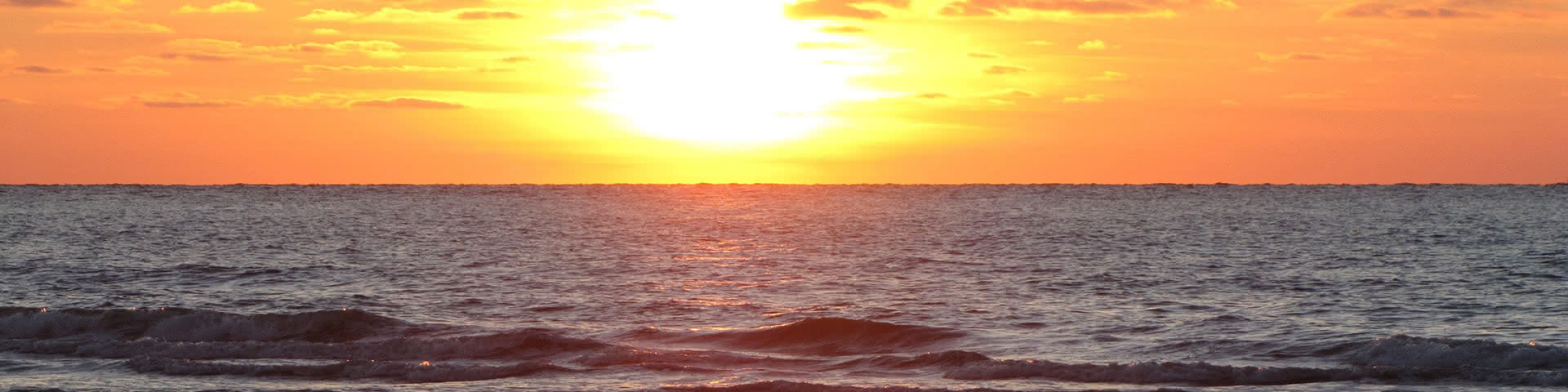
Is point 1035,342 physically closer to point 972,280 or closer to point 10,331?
point 972,280

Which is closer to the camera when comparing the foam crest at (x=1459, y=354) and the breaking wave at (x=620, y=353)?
the breaking wave at (x=620, y=353)

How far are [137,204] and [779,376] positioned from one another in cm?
13744

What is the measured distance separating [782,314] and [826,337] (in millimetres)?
5113

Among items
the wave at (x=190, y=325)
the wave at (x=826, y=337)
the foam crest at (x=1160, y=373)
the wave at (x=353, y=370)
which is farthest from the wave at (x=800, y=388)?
the wave at (x=190, y=325)

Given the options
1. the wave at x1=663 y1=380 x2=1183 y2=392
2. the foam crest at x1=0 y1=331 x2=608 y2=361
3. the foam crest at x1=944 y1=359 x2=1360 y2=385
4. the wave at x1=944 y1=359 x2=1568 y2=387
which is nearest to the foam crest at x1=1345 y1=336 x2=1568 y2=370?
the wave at x1=944 y1=359 x2=1568 y2=387

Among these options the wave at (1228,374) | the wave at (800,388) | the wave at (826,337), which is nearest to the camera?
the wave at (800,388)

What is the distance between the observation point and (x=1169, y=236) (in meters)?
79.0

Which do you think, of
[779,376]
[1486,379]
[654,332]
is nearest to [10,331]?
[654,332]

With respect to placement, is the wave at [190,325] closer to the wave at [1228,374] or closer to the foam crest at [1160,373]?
the foam crest at [1160,373]

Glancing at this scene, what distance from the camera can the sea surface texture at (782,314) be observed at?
2327 centimetres

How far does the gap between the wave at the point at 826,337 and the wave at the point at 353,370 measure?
4842 millimetres

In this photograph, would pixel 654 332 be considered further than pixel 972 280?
No

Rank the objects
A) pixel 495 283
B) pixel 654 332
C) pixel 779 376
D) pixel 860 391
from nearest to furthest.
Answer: pixel 860 391, pixel 779 376, pixel 654 332, pixel 495 283

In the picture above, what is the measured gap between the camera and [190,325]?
99.8 ft
